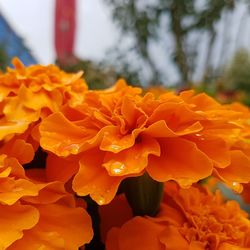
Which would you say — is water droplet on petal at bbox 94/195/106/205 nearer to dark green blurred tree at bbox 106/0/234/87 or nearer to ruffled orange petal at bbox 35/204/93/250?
ruffled orange petal at bbox 35/204/93/250

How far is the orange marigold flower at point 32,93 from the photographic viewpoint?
1.01 ft

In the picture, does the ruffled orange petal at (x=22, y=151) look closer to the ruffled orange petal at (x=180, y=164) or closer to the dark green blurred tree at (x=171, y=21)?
the ruffled orange petal at (x=180, y=164)

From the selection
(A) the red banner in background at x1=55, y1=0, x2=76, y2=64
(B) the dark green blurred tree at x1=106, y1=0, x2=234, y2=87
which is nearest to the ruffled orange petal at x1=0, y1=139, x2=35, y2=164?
(B) the dark green blurred tree at x1=106, y1=0, x2=234, y2=87

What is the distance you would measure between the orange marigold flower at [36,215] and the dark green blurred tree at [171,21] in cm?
76

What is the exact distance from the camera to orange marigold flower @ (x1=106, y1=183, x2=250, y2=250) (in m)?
0.27

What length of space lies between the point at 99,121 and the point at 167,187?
0.29 feet

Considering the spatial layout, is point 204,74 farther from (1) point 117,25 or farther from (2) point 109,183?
(2) point 109,183

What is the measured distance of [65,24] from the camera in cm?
224

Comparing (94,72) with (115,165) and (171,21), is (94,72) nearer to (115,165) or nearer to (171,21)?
(171,21)

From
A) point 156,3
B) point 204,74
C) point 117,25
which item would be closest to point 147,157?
point 156,3

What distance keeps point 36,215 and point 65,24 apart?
2.05 meters

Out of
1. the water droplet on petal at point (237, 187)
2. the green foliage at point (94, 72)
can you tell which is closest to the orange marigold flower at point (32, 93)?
the water droplet on petal at point (237, 187)

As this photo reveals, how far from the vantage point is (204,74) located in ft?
7.64

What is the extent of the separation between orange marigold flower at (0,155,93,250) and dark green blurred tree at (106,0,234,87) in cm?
76
